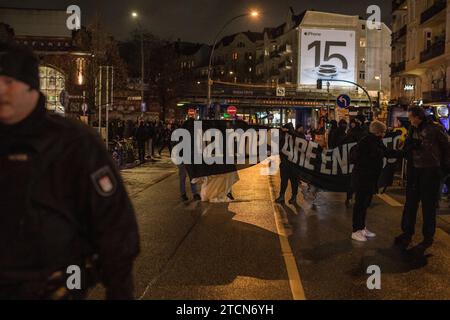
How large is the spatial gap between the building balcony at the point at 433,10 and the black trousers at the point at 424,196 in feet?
119

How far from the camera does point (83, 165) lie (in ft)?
8.07

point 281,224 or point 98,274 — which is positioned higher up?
point 98,274

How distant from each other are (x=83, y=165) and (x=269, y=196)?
12202mm

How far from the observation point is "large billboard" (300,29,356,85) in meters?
85.5

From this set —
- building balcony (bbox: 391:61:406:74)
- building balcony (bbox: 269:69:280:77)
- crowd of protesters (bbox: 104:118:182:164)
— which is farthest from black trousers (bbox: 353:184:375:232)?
building balcony (bbox: 269:69:280:77)

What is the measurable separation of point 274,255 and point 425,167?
2.50 m

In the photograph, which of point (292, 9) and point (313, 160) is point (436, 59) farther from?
point (292, 9)

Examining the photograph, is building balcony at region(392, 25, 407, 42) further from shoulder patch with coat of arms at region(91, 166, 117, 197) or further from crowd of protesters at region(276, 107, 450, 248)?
shoulder patch with coat of arms at region(91, 166, 117, 197)

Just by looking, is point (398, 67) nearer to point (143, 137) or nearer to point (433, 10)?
point (433, 10)

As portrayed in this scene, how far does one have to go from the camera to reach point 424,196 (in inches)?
323

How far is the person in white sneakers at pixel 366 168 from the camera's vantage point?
8.88 metres

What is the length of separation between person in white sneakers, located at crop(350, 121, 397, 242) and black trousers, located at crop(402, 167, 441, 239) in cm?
57

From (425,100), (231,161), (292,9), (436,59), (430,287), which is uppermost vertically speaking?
(292,9)
